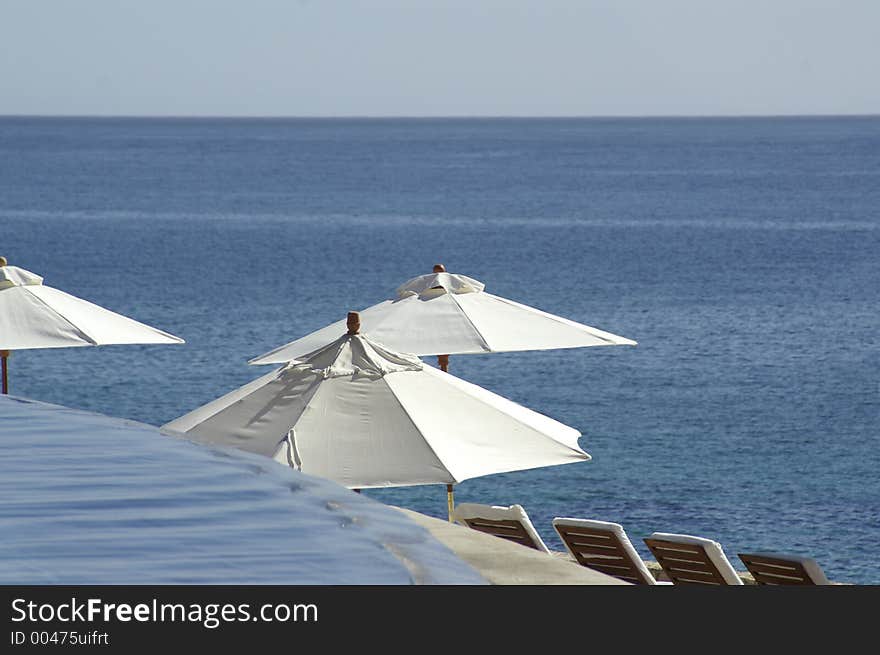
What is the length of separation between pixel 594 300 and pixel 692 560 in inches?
1591

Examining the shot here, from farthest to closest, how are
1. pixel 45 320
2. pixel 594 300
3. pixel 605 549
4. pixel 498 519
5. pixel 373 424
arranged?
pixel 594 300, pixel 45 320, pixel 498 519, pixel 605 549, pixel 373 424

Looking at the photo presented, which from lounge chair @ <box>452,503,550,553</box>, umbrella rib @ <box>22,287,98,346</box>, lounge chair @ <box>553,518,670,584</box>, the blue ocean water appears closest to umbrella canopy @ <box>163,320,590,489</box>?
lounge chair @ <box>553,518,670,584</box>

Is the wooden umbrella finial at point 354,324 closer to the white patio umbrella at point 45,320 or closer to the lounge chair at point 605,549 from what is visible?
the lounge chair at point 605,549

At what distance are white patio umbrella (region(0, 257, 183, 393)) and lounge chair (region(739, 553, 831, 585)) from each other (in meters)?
7.04

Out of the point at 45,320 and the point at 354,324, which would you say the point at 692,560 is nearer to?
the point at 354,324

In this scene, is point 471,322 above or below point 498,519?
above

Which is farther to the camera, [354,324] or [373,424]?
[354,324]

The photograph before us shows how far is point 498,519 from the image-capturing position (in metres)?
10.1

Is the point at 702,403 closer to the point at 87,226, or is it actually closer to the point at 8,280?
the point at 8,280

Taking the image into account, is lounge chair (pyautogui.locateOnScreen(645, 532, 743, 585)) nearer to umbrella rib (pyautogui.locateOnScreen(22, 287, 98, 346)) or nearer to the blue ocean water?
umbrella rib (pyautogui.locateOnScreen(22, 287, 98, 346))

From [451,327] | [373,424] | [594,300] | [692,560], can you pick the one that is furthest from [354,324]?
[594,300]

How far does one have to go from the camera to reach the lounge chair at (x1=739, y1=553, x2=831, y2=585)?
860 centimetres

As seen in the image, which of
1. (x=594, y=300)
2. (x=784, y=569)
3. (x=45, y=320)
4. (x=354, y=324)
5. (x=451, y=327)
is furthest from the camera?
(x=594, y=300)
